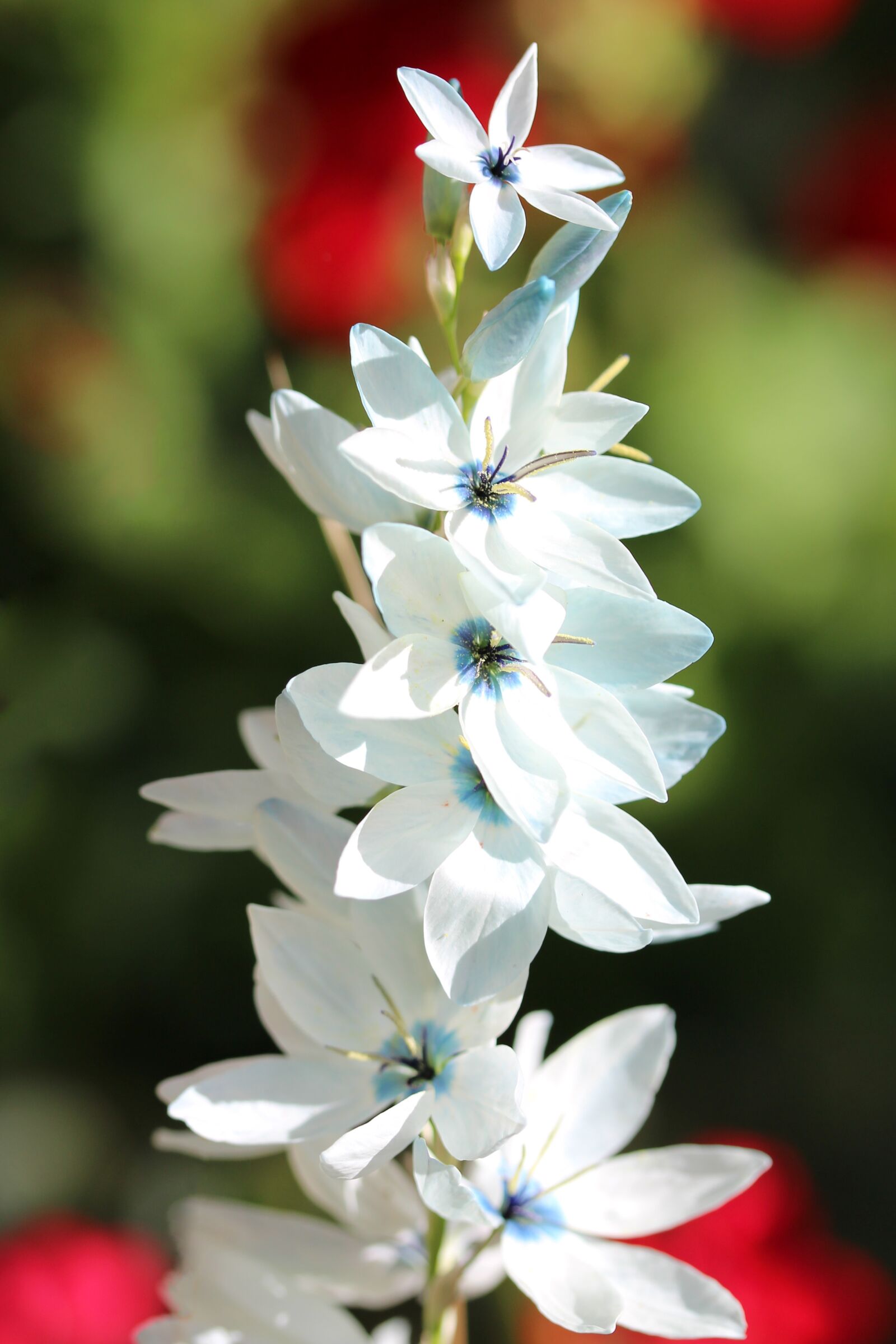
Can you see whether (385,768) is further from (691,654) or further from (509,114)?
(509,114)

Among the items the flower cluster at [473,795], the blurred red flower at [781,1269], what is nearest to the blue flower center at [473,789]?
the flower cluster at [473,795]

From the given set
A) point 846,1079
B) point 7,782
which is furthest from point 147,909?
point 846,1079

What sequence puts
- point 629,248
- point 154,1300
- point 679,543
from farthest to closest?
point 629,248, point 679,543, point 154,1300

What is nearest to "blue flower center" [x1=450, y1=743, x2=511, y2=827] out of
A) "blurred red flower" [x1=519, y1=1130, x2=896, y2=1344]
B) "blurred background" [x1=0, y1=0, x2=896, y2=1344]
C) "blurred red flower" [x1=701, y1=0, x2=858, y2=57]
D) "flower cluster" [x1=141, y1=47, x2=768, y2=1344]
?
"flower cluster" [x1=141, y1=47, x2=768, y2=1344]

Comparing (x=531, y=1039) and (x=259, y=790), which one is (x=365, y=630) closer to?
(x=259, y=790)

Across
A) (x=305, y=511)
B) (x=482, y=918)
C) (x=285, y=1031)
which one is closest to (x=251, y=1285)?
(x=285, y=1031)

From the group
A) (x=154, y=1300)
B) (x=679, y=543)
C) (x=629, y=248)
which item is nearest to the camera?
(x=154, y=1300)

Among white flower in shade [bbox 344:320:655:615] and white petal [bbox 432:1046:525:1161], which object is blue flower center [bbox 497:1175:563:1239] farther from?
white flower in shade [bbox 344:320:655:615]
